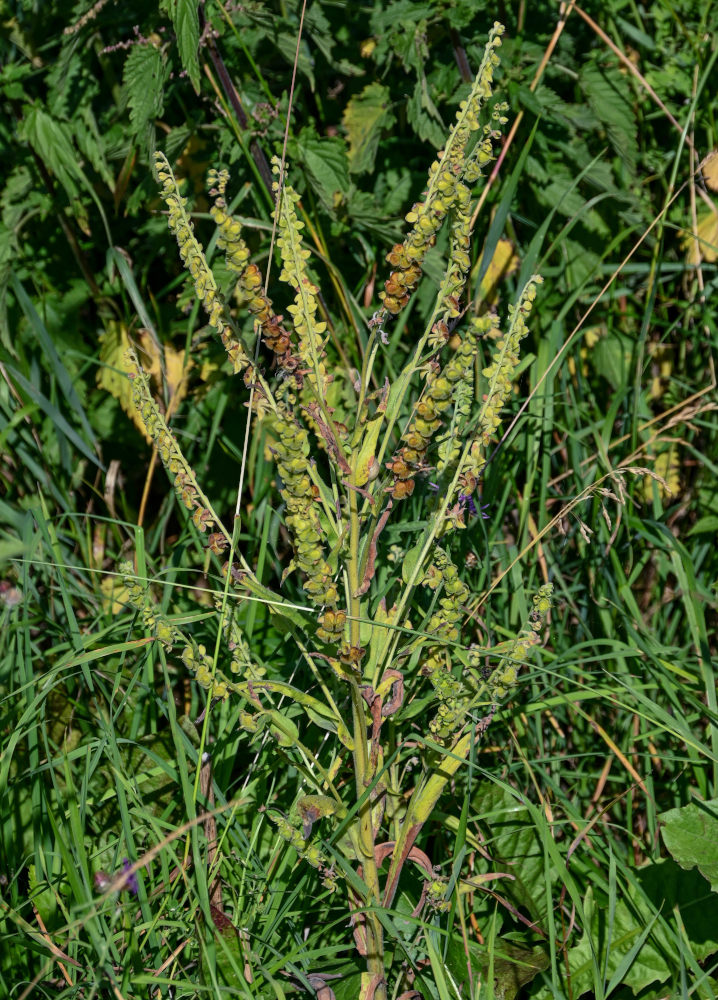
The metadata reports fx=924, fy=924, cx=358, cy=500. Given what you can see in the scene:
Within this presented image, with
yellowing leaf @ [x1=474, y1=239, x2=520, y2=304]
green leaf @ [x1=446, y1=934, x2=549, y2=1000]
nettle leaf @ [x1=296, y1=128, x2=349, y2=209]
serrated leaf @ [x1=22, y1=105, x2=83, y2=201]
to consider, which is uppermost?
serrated leaf @ [x1=22, y1=105, x2=83, y2=201]

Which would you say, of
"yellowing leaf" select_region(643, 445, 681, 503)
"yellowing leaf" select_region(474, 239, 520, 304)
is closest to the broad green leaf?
"yellowing leaf" select_region(643, 445, 681, 503)

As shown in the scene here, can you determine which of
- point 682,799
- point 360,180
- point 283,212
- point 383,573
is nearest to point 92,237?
point 360,180

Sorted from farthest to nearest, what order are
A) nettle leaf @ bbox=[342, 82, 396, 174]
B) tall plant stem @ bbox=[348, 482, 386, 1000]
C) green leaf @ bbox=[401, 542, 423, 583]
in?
1. nettle leaf @ bbox=[342, 82, 396, 174]
2. green leaf @ bbox=[401, 542, 423, 583]
3. tall plant stem @ bbox=[348, 482, 386, 1000]

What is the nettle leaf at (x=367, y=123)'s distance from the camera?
2.29m

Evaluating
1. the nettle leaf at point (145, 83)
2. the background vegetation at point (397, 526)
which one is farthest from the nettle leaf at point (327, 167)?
the nettle leaf at point (145, 83)

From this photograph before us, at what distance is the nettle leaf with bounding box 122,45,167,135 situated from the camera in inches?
81.9

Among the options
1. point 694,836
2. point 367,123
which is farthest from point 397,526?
point 367,123

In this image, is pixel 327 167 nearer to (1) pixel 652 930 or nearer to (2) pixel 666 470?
(2) pixel 666 470

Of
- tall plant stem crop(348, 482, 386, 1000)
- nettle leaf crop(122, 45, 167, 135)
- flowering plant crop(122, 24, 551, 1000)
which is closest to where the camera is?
flowering plant crop(122, 24, 551, 1000)

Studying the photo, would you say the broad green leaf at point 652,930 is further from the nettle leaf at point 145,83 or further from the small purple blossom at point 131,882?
the nettle leaf at point 145,83

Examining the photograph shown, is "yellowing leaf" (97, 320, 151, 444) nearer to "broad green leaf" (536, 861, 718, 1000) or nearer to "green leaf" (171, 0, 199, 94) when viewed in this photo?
"green leaf" (171, 0, 199, 94)

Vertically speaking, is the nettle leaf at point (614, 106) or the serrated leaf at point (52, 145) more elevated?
the serrated leaf at point (52, 145)

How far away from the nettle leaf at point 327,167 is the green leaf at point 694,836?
150 cm

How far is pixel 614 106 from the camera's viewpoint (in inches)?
94.3
